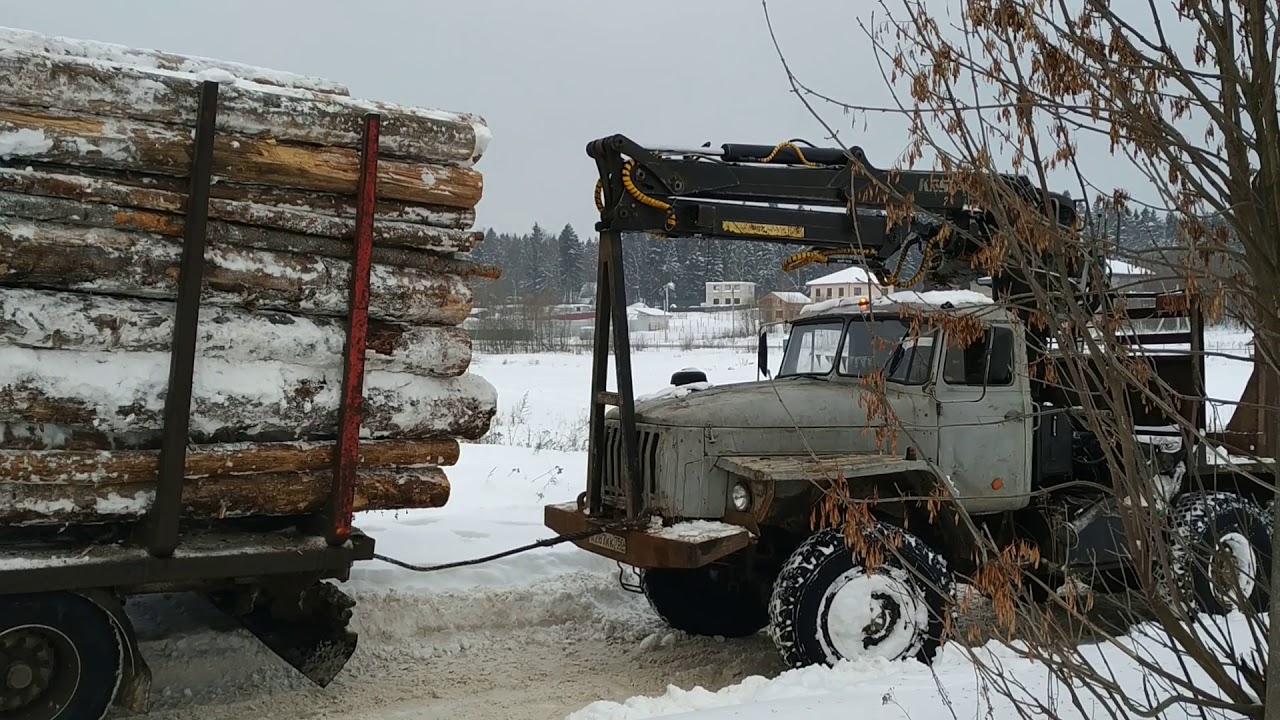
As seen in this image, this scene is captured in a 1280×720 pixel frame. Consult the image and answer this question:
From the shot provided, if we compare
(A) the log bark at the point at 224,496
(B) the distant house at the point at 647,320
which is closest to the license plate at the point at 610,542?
(A) the log bark at the point at 224,496

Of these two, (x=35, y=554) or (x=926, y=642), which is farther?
(x=926, y=642)

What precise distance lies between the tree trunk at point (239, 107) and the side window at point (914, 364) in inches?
117

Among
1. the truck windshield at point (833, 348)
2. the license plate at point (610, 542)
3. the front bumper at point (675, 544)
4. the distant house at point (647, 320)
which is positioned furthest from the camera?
the distant house at point (647, 320)

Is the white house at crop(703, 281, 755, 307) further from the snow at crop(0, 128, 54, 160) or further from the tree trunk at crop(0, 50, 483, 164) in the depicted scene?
the snow at crop(0, 128, 54, 160)

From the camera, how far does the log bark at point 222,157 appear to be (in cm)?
426

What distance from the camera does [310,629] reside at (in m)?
5.38

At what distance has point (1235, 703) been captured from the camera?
105 inches

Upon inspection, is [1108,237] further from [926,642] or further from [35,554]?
[35,554]

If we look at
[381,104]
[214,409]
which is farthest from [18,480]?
[381,104]

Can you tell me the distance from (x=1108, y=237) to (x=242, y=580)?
401 cm

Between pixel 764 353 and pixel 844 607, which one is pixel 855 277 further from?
pixel 764 353

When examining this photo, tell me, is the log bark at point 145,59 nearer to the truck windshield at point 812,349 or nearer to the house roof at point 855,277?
the house roof at point 855,277

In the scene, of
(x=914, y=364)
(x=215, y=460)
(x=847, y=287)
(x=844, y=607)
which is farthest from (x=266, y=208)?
(x=847, y=287)

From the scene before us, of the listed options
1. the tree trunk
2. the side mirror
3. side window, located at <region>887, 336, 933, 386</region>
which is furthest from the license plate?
the side mirror
